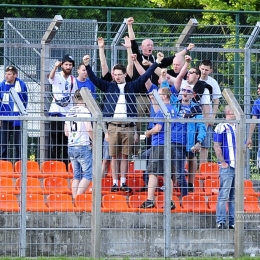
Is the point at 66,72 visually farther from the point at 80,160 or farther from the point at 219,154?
the point at 219,154

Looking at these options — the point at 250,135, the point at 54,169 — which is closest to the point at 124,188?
the point at 54,169

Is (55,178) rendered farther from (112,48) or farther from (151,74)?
(112,48)

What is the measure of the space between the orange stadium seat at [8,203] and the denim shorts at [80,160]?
970 millimetres

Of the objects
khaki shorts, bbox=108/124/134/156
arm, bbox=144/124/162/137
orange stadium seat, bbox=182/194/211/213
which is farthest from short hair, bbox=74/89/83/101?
orange stadium seat, bbox=182/194/211/213

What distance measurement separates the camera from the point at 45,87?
676 inches

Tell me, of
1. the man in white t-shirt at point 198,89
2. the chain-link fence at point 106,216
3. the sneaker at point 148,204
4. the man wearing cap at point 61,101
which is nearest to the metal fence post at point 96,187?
the chain-link fence at point 106,216

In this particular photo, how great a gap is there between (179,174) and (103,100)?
2.94 meters

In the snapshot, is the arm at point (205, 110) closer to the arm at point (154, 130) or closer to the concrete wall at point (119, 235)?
the arm at point (154, 130)

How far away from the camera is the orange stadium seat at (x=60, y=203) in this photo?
1423cm

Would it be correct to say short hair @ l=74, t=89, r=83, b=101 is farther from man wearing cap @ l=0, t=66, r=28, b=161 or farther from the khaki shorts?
man wearing cap @ l=0, t=66, r=28, b=161

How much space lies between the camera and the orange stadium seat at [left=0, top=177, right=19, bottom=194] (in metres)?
14.0

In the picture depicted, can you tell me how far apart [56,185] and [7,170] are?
2.27 ft

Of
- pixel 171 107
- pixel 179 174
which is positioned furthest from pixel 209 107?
pixel 179 174

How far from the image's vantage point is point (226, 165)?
48.0 feet
